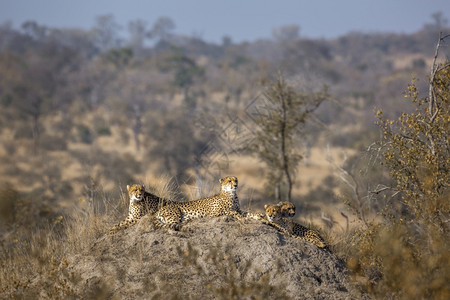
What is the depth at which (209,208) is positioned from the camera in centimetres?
795

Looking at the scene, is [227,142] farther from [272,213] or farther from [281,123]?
[272,213]

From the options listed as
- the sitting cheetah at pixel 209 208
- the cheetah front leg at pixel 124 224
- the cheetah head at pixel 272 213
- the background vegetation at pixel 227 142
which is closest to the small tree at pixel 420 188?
the background vegetation at pixel 227 142

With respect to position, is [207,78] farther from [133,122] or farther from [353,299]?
[353,299]

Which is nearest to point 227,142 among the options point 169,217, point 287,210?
point 287,210

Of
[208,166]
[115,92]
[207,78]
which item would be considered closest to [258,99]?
[208,166]

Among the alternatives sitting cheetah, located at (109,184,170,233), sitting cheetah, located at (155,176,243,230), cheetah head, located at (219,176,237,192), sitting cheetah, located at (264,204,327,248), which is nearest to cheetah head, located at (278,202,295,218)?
sitting cheetah, located at (264,204,327,248)

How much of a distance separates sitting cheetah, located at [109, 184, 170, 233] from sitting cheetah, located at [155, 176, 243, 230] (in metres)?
0.23

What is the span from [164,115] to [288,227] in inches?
964

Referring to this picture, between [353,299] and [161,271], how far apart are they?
7.07 ft

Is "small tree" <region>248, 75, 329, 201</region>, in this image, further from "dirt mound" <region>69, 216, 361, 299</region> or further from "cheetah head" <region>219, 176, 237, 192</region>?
"dirt mound" <region>69, 216, 361, 299</region>

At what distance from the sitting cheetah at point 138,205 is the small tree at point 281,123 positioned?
6.72 meters

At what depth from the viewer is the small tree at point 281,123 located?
14641mm

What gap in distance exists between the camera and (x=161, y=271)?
686 cm

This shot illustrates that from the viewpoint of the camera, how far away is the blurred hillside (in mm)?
16344
